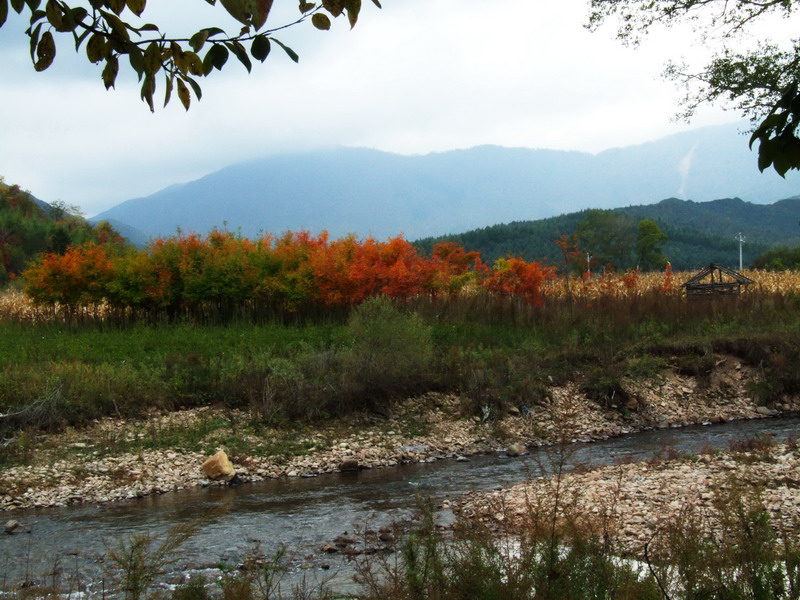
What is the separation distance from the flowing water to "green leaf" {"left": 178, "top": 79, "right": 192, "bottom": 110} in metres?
3.71

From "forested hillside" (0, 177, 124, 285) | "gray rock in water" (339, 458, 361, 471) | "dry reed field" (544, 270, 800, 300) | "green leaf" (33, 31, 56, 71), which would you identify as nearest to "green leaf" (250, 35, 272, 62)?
"green leaf" (33, 31, 56, 71)

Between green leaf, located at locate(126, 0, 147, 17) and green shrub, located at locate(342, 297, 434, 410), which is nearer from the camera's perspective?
green leaf, located at locate(126, 0, 147, 17)


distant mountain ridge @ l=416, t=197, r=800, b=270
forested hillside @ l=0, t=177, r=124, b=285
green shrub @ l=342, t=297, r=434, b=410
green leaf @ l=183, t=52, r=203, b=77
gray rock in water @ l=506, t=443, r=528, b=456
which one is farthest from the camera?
distant mountain ridge @ l=416, t=197, r=800, b=270

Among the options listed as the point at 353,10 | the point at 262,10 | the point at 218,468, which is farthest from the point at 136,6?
the point at 218,468

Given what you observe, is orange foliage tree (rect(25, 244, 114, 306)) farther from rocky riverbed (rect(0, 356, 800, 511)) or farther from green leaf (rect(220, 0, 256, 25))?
green leaf (rect(220, 0, 256, 25))

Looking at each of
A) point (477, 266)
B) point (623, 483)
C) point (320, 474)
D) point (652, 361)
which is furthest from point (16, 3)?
point (477, 266)

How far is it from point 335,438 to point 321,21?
40.7 ft

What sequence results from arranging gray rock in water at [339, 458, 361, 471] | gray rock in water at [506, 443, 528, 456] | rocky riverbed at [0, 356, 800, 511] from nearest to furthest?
rocky riverbed at [0, 356, 800, 511] → gray rock in water at [339, 458, 361, 471] → gray rock in water at [506, 443, 528, 456]

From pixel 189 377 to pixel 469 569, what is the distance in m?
13.3

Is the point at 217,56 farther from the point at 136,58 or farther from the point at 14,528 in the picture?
the point at 14,528

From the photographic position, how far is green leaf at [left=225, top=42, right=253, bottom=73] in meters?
2.92

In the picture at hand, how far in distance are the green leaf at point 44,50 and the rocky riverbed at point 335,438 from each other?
26.0 ft

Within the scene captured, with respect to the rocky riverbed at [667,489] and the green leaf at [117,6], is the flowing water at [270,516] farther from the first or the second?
the green leaf at [117,6]

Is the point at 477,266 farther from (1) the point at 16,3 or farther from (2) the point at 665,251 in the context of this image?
(2) the point at 665,251
